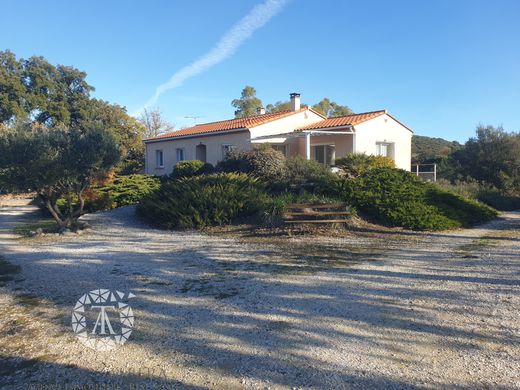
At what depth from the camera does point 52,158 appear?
35.7 ft

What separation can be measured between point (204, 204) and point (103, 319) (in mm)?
7662

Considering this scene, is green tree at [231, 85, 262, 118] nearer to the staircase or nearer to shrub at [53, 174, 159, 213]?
shrub at [53, 174, 159, 213]

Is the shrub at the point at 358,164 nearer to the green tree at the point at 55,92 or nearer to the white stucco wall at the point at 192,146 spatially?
the white stucco wall at the point at 192,146

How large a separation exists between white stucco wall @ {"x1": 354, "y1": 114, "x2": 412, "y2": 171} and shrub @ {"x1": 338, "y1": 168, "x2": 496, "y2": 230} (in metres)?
6.83

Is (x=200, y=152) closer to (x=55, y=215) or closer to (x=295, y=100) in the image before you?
(x=295, y=100)

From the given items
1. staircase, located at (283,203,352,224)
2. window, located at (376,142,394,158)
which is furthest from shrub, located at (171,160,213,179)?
staircase, located at (283,203,352,224)

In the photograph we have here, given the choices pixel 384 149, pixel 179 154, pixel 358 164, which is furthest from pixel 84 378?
pixel 179 154

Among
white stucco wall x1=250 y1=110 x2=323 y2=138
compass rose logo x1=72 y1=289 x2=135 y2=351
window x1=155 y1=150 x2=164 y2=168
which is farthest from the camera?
window x1=155 y1=150 x2=164 y2=168

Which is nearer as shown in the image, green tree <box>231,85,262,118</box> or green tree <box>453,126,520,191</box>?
green tree <box>453,126,520,191</box>

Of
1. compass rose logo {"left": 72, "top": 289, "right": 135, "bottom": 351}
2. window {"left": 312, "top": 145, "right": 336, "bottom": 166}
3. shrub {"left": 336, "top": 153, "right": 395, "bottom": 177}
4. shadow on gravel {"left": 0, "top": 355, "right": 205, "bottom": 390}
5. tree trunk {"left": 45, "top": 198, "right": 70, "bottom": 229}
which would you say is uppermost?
window {"left": 312, "top": 145, "right": 336, "bottom": 166}

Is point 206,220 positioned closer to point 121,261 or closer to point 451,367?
point 121,261

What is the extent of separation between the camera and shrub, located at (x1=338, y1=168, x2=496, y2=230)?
11.5 metres

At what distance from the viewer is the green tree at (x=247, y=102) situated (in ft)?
146

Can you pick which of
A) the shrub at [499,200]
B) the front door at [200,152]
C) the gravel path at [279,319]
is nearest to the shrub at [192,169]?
the front door at [200,152]
